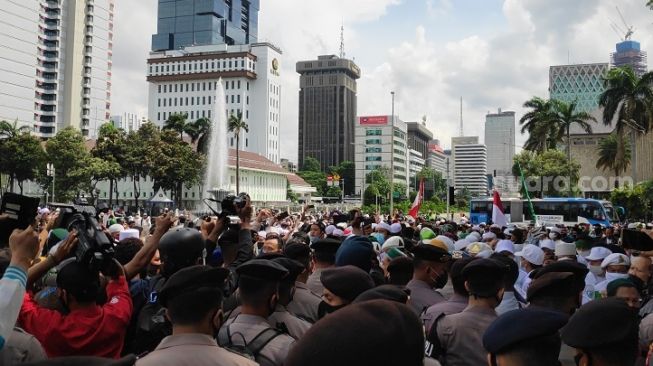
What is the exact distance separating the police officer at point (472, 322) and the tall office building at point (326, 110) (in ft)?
569

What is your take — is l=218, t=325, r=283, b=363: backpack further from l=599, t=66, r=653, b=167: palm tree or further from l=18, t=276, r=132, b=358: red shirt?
l=599, t=66, r=653, b=167: palm tree

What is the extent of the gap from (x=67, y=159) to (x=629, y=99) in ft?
151

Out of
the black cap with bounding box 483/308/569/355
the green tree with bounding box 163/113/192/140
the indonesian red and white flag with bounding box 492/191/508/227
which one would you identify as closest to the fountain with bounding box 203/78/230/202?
the green tree with bounding box 163/113/192/140

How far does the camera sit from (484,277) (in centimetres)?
400

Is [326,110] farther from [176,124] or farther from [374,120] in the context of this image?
[176,124]

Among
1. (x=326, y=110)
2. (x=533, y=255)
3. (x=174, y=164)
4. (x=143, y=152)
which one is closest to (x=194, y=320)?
(x=533, y=255)

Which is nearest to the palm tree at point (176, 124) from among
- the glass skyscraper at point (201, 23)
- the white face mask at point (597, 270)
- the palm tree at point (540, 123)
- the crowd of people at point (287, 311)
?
the palm tree at point (540, 123)

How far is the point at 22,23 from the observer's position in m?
98.6

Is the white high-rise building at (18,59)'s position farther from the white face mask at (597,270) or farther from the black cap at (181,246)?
the black cap at (181,246)

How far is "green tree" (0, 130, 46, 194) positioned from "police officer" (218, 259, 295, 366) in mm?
57252

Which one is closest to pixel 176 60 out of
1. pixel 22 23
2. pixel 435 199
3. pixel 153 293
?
pixel 22 23

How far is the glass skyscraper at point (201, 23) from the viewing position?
166 metres

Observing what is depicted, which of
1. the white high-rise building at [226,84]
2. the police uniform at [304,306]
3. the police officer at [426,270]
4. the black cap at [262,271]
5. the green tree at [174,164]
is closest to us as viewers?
the black cap at [262,271]

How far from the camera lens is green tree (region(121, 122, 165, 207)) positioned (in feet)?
184
